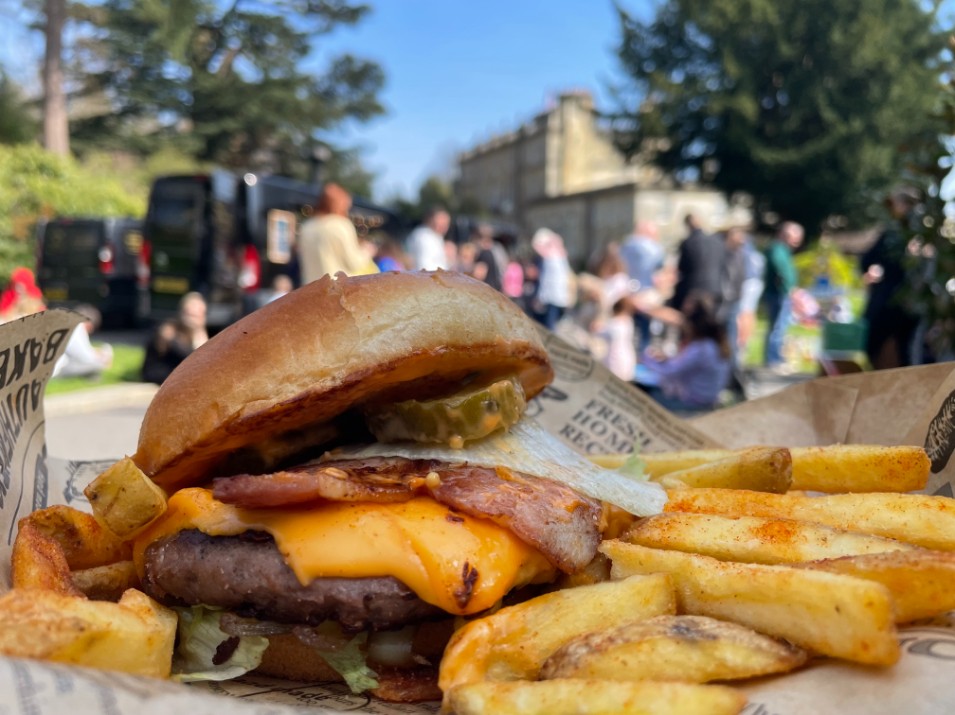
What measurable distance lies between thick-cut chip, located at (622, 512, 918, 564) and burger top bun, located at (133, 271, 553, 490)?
617mm

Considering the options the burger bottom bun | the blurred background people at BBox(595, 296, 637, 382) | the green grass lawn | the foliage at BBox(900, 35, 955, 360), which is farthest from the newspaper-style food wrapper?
the green grass lawn

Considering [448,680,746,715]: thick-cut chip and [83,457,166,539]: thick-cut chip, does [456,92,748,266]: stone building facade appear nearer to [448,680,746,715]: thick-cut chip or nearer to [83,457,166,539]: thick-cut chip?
[83,457,166,539]: thick-cut chip

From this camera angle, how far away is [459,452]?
2.01 m

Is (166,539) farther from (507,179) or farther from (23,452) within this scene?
(507,179)

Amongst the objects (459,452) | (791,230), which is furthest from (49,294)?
(459,452)

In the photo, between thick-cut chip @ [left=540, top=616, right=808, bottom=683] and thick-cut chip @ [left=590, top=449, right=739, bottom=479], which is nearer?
thick-cut chip @ [left=540, top=616, right=808, bottom=683]

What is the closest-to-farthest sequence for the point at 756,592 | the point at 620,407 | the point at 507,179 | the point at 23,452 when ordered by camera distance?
the point at 756,592
the point at 23,452
the point at 620,407
the point at 507,179

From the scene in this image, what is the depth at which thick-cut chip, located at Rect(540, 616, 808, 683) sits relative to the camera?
4.76 feet

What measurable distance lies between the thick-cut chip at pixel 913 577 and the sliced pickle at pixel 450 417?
34.0 inches

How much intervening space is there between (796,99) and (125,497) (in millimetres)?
37351

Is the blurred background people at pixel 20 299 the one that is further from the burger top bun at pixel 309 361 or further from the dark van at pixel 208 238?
the burger top bun at pixel 309 361

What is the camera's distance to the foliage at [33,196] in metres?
17.1

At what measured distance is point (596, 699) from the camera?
133 cm

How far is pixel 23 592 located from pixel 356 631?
26.2 inches
